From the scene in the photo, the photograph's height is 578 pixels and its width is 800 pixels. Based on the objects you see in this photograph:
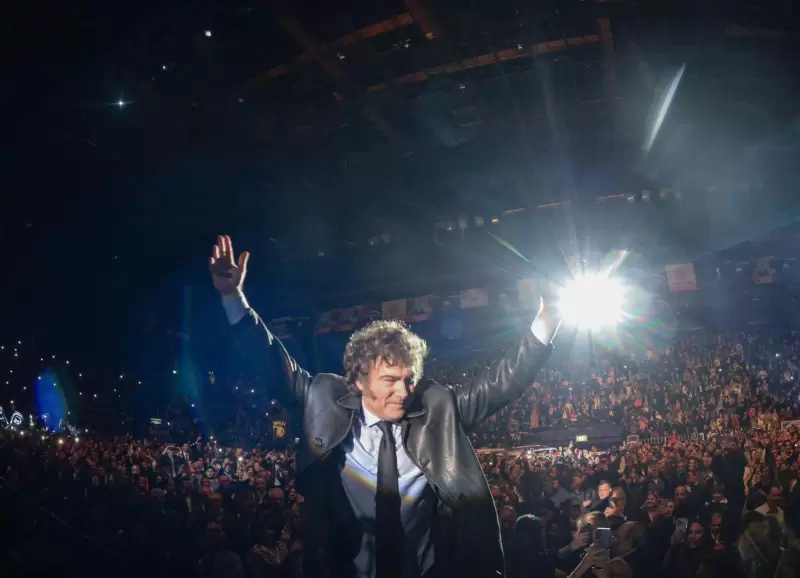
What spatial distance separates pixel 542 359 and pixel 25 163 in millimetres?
5738

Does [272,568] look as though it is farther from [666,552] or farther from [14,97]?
[14,97]

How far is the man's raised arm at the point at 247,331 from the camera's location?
2170 millimetres

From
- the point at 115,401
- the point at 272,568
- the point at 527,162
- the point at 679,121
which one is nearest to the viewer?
the point at 272,568

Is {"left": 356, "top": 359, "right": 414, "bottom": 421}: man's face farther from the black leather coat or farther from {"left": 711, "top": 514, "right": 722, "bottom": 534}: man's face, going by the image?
{"left": 711, "top": 514, "right": 722, "bottom": 534}: man's face

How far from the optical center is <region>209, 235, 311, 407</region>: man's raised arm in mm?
2170

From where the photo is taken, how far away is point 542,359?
6.77 ft

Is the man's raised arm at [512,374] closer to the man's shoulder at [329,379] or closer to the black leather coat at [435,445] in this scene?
the black leather coat at [435,445]

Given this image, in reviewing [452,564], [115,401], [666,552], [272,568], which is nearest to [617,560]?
[666,552]

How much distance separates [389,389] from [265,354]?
0.51 metres

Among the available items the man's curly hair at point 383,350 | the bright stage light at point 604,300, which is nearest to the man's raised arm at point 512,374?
the man's curly hair at point 383,350

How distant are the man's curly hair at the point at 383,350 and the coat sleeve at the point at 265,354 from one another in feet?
0.62

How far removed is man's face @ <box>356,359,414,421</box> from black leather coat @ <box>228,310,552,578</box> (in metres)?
0.06

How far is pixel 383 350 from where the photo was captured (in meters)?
2.07

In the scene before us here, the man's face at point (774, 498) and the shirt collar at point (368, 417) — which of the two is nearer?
the shirt collar at point (368, 417)
